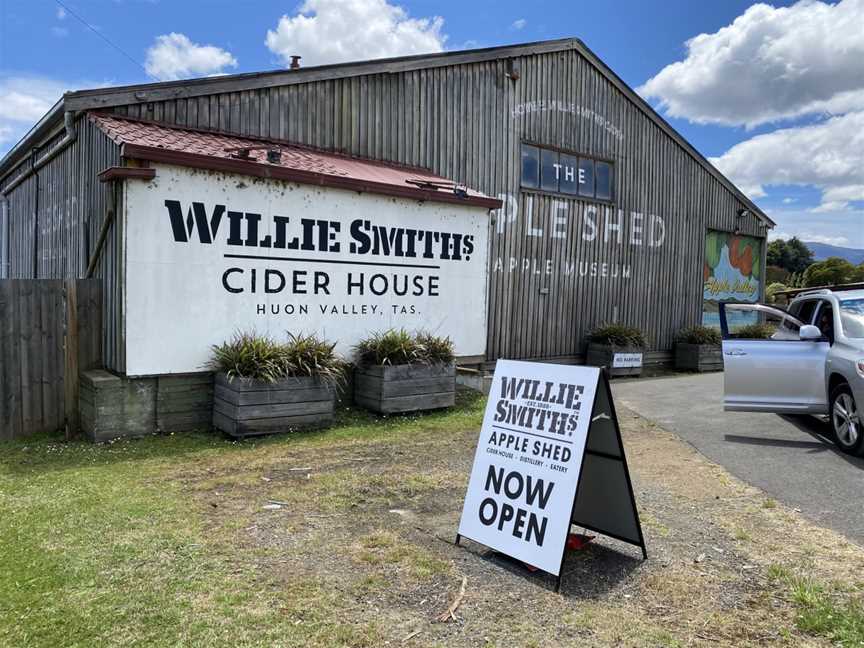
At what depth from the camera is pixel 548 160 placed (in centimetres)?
1339

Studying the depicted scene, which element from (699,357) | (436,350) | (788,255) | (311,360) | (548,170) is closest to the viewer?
(311,360)

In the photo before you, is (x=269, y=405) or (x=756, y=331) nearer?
(x=269, y=405)

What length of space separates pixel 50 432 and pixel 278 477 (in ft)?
10.9

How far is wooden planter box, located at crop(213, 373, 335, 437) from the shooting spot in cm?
713

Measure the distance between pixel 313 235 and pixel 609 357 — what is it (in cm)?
749

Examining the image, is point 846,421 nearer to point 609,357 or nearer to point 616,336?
point 609,357

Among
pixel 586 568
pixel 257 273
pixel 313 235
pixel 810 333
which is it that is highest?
pixel 313 235

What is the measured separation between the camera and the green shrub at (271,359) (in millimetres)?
7309

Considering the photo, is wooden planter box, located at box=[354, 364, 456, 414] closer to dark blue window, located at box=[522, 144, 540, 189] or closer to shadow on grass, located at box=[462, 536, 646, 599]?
shadow on grass, located at box=[462, 536, 646, 599]

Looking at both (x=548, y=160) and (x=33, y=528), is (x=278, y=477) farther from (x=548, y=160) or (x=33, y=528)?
(x=548, y=160)

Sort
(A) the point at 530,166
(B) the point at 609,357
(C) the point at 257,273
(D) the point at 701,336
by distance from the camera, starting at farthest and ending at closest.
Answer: (D) the point at 701,336, (B) the point at 609,357, (A) the point at 530,166, (C) the point at 257,273

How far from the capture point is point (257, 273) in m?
7.92

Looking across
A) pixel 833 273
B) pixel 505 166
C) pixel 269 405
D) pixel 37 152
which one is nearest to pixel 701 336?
pixel 505 166

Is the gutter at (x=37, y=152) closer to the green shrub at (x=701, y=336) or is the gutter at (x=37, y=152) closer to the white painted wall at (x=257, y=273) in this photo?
the white painted wall at (x=257, y=273)
